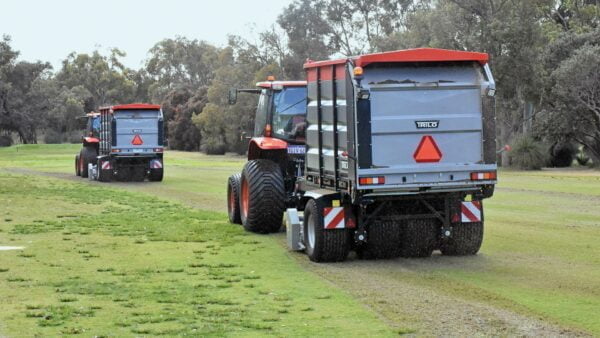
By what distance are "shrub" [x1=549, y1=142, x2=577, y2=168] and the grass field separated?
103 feet

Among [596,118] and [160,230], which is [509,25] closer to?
[596,118]

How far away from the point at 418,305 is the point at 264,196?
7.06m

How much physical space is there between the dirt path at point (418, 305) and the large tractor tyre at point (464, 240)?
1.42 ft

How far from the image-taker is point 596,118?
157 feet

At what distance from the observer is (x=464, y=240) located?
14180mm

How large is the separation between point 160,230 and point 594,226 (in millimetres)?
7967

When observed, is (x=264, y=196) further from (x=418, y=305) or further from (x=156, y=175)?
(x=156, y=175)

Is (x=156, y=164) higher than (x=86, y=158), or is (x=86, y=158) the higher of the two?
(x=86, y=158)

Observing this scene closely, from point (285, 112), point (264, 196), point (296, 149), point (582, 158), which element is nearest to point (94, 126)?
point (285, 112)

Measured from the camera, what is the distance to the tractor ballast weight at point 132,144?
1479 inches

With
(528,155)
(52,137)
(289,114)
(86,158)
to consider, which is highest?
(52,137)

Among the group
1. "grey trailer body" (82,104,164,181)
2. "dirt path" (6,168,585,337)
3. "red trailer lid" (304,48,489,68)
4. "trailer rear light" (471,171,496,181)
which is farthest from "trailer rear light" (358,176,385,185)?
"grey trailer body" (82,104,164,181)

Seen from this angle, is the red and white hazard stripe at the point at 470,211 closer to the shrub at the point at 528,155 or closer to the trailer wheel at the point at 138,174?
the trailer wheel at the point at 138,174

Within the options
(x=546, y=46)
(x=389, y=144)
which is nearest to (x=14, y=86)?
(x=546, y=46)
